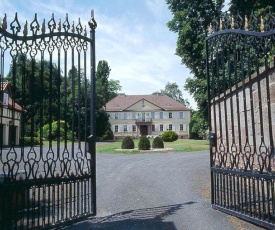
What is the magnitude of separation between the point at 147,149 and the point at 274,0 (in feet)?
46.6

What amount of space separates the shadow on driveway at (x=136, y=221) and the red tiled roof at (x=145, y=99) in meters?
55.1

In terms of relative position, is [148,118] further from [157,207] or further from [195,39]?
[157,207]

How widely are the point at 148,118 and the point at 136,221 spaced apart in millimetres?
55022

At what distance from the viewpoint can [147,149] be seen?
23.8 m

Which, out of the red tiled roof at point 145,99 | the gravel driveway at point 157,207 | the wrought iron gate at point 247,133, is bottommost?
the gravel driveway at point 157,207

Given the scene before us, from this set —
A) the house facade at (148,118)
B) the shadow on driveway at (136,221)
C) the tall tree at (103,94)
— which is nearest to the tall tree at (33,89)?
the shadow on driveway at (136,221)

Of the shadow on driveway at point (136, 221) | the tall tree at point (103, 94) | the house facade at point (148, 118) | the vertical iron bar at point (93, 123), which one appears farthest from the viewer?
the house facade at point (148, 118)

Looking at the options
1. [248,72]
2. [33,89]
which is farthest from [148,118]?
[33,89]

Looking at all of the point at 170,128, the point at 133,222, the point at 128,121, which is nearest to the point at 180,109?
the point at 170,128

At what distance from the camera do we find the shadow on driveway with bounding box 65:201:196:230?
446 centimetres

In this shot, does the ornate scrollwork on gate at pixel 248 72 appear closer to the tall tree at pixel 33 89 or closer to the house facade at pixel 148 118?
the tall tree at pixel 33 89

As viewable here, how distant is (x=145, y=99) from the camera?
60531 mm

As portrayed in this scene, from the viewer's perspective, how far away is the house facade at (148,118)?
59844mm

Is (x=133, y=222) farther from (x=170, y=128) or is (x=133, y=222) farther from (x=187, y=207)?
(x=170, y=128)
